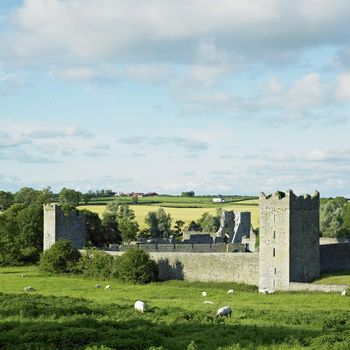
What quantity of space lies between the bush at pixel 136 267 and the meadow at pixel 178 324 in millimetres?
9305

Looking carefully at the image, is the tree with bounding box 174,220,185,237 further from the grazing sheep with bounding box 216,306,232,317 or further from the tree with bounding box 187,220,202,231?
the grazing sheep with bounding box 216,306,232,317

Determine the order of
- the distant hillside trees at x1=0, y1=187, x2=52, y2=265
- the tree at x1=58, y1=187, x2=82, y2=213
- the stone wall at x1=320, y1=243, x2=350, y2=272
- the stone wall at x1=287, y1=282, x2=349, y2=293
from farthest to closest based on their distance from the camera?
the tree at x1=58, y1=187, x2=82, y2=213, the distant hillside trees at x1=0, y1=187, x2=52, y2=265, the stone wall at x1=320, y1=243, x2=350, y2=272, the stone wall at x1=287, y1=282, x2=349, y2=293

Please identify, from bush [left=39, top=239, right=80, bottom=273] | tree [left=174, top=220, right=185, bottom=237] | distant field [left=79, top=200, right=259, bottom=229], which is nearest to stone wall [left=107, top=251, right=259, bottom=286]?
bush [left=39, top=239, right=80, bottom=273]

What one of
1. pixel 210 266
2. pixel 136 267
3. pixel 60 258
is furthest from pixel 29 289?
pixel 210 266

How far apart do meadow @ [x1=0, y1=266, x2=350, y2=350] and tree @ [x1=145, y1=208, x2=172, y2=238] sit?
56.3 metres

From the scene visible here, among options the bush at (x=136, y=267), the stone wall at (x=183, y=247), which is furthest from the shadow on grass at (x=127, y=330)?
the stone wall at (x=183, y=247)

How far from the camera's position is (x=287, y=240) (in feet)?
152

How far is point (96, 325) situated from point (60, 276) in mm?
32290

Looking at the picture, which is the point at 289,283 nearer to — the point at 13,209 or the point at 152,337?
the point at 152,337

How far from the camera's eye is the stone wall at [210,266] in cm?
4928

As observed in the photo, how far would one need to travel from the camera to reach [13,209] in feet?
244

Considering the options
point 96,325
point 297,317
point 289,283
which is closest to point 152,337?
point 96,325

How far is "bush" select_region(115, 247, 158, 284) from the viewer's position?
5206 centimetres

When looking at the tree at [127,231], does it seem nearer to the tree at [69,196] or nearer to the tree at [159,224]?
the tree at [159,224]
